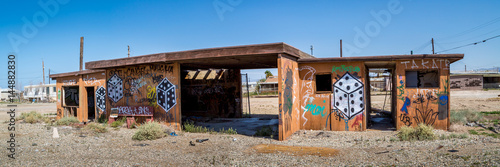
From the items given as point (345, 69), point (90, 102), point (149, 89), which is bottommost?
point (90, 102)

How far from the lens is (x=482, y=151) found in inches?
267

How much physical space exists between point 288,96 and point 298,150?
2343 mm

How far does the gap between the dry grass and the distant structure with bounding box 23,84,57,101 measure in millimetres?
46541

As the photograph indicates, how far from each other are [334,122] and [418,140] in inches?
112

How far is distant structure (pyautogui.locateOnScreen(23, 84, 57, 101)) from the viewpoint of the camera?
46.3 m

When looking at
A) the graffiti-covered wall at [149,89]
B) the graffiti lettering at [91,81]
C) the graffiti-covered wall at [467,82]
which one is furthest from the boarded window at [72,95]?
the graffiti-covered wall at [467,82]

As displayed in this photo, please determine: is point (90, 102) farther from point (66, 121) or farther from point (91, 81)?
point (66, 121)

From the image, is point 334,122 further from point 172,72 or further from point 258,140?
point 172,72

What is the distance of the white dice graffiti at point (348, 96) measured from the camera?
10.7m

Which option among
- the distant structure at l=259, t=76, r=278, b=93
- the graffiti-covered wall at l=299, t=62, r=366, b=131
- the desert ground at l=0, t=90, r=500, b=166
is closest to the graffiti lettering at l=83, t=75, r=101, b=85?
the desert ground at l=0, t=90, r=500, b=166

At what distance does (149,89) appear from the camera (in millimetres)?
12711

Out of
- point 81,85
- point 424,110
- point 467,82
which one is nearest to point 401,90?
point 424,110

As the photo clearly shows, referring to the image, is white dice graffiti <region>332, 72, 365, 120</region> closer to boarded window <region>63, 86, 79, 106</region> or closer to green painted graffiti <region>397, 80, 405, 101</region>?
green painted graffiti <region>397, 80, 405, 101</region>

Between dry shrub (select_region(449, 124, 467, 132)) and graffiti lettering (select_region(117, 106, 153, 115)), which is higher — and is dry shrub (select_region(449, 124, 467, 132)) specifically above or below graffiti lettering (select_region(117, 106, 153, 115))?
below
